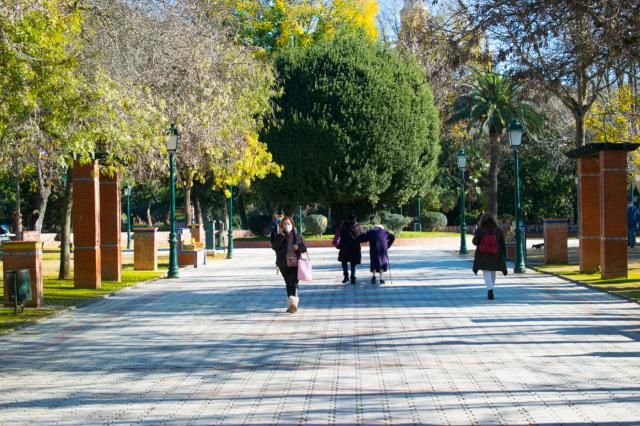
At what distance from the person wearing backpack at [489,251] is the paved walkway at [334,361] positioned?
52cm

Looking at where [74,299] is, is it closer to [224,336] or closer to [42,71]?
[42,71]

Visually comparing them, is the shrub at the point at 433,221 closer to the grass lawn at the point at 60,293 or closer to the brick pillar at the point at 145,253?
the grass lawn at the point at 60,293

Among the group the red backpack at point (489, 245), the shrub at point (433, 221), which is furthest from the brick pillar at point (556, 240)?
the shrub at point (433, 221)

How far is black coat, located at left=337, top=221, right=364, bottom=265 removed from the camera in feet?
74.3

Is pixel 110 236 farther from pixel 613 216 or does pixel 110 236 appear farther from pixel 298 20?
pixel 298 20

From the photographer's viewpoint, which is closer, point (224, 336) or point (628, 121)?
point (224, 336)

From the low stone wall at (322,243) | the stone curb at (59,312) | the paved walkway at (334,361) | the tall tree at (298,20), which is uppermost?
the tall tree at (298,20)

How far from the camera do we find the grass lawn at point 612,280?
19.3 m

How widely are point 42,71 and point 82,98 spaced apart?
118 cm

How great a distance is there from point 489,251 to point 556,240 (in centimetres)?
1103

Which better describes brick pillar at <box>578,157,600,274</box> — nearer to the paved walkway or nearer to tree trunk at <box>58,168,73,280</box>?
the paved walkway

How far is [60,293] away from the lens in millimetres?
21062

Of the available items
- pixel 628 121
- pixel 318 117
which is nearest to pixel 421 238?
pixel 318 117

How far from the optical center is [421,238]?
50.5 m
